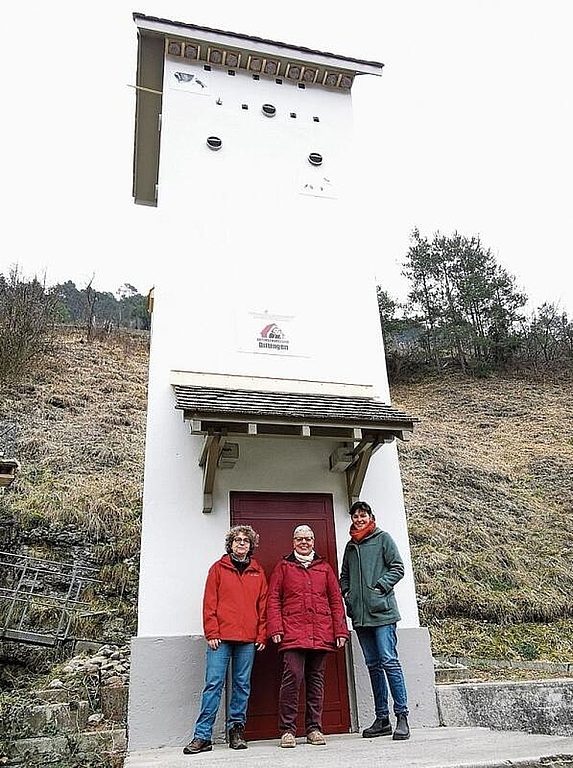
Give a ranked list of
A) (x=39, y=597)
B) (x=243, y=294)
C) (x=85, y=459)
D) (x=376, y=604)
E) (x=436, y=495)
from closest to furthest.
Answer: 1. (x=376, y=604)
2. (x=243, y=294)
3. (x=39, y=597)
4. (x=85, y=459)
5. (x=436, y=495)

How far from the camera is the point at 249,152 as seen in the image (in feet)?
26.7

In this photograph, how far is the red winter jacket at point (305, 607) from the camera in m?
4.88

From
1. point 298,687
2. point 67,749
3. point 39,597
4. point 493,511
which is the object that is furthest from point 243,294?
point 493,511

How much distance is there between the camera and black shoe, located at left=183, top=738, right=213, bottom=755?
173 inches

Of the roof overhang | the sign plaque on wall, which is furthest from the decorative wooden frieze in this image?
the sign plaque on wall

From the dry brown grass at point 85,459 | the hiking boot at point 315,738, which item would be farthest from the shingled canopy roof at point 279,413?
the dry brown grass at point 85,459

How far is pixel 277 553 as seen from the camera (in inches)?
234

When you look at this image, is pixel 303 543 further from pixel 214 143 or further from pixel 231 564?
pixel 214 143

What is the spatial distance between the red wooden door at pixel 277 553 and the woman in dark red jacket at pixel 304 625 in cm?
51

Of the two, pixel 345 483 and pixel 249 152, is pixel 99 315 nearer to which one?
pixel 249 152

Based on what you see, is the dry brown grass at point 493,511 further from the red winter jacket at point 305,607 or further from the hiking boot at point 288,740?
the hiking boot at point 288,740

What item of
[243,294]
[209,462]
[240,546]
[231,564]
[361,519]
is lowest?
[231,564]

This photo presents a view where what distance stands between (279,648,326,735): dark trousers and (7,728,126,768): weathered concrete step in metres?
1.53

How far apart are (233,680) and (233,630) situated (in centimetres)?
40
